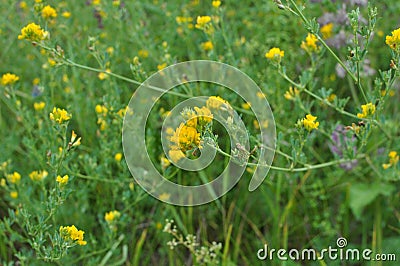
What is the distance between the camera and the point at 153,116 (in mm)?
2553

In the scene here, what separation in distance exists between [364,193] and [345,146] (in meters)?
0.33

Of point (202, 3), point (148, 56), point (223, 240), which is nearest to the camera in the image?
point (223, 240)

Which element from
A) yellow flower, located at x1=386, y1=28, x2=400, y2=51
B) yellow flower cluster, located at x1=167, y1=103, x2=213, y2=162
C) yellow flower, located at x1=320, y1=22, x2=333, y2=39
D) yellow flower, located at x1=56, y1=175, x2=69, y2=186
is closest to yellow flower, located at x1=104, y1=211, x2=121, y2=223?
yellow flower, located at x1=56, y1=175, x2=69, y2=186

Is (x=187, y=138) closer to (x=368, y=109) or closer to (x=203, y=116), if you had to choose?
(x=203, y=116)

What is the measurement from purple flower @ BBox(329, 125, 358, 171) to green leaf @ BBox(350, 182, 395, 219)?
3.9 inches

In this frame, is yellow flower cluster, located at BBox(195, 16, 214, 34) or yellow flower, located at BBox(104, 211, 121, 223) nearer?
yellow flower, located at BBox(104, 211, 121, 223)

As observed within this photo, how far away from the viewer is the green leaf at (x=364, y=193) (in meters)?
2.37

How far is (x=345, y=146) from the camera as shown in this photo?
2201 mm

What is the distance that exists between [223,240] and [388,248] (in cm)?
71

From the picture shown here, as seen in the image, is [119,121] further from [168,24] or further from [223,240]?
[168,24]

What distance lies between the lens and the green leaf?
Result: 237 cm

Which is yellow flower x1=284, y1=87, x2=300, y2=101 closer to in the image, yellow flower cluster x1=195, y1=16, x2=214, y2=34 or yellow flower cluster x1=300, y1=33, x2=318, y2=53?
yellow flower cluster x1=300, y1=33, x2=318, y2=53

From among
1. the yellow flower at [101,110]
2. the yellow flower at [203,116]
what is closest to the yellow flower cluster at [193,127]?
the yellow flower at [203,116]

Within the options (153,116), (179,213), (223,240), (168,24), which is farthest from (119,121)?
(168,24)
